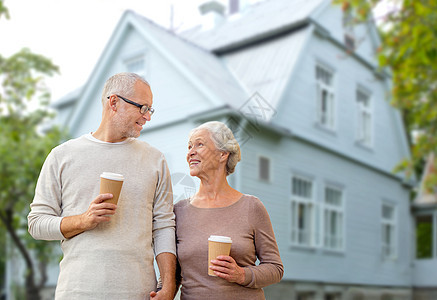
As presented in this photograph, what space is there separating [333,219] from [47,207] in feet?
40.8

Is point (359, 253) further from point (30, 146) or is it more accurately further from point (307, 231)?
point (30, 146)

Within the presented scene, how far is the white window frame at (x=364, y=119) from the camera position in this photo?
15.6 meters

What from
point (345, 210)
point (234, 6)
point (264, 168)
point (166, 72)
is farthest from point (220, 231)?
point (234, 6)

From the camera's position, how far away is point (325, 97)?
1433cm

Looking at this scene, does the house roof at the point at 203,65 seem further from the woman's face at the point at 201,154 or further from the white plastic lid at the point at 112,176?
the white plastic lid at the point at 112,176

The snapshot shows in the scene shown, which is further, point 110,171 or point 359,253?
point 359,253

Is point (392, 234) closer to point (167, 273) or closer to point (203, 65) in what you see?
point (203, 65)

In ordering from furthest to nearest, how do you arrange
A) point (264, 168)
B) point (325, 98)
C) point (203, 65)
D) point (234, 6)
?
1. point (234, 6)
2. point (325, 98)
3. point (203, 65)
4. point (264, 168)

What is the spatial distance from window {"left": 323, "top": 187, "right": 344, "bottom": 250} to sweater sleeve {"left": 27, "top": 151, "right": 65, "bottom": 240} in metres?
11.7

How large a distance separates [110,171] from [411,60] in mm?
9228

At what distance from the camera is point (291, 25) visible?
12969 millimetres

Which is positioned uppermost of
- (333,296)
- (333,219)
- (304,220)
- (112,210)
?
(333,219)

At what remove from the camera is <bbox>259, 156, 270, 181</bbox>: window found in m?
11.9

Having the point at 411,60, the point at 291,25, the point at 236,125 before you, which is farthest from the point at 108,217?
the point at 291,25
